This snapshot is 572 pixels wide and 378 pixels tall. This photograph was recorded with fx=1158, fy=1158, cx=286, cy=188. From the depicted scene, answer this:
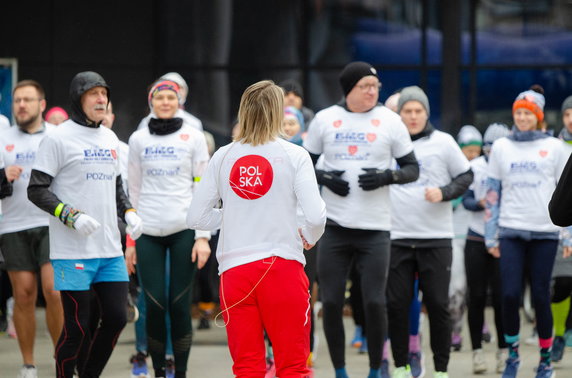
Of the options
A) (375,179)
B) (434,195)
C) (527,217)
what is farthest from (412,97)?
(527,217)

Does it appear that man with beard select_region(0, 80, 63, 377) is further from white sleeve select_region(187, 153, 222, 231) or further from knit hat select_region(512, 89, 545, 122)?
knit hat select_region(512, 89, 545, 122)

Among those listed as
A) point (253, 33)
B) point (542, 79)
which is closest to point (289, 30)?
point (253, 33)

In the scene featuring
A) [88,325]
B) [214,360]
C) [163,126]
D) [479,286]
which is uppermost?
[163,126]

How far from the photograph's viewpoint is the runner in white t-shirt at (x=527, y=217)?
847 centimetres

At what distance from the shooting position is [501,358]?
935cm

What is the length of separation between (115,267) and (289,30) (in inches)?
292

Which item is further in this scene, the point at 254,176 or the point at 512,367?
the point at 512,367

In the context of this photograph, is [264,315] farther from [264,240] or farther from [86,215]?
[86,215]

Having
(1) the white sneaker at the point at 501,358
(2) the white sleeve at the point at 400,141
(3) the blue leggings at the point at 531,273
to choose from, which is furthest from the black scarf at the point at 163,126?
(1) the white sneaker at the point at 501,358

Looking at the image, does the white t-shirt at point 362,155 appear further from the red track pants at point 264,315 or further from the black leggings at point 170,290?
the red track pants at point 264,315

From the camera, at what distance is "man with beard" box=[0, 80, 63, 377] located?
27.7ft

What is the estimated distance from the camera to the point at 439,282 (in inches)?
328

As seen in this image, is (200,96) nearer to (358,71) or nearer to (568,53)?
(568,53)

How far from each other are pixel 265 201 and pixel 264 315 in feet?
1.89
